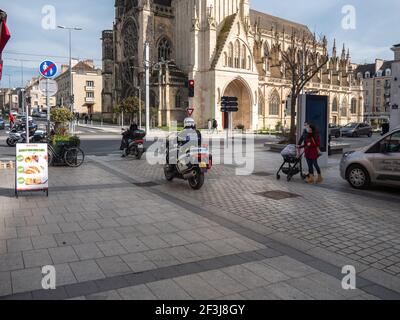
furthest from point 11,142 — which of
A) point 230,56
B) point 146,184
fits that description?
point 230,56

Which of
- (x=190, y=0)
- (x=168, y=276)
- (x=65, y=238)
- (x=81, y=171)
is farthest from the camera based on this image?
(x=190, y=0)

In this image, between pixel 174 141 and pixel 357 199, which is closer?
pixel 357 199

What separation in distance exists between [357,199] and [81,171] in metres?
8.55

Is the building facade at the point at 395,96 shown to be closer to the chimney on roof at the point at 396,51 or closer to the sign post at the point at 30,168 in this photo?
the chimney on roof at the point at 396,51

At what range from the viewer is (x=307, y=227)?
662cm

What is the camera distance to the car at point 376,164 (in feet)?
30.8

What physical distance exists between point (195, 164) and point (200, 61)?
41.3 meters

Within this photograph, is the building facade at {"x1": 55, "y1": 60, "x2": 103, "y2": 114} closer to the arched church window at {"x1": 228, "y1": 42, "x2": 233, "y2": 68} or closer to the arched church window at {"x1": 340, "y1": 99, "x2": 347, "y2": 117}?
the arched church window at {"x1": 228, "y1": 42, "x2": 233, "y2": 68}

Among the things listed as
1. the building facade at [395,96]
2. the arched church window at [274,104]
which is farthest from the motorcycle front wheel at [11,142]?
the arched church window at [274,104]

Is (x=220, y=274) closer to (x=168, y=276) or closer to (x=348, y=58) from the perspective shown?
(x=168, y=276)

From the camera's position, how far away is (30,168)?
338 inches

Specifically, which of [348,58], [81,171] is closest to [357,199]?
[81,171]

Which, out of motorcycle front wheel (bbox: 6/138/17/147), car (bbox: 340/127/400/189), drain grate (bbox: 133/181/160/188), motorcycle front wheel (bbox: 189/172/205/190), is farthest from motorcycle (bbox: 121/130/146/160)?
car (bbox: 340/127/400/189)

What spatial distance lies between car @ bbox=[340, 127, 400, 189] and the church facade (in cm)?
3491
